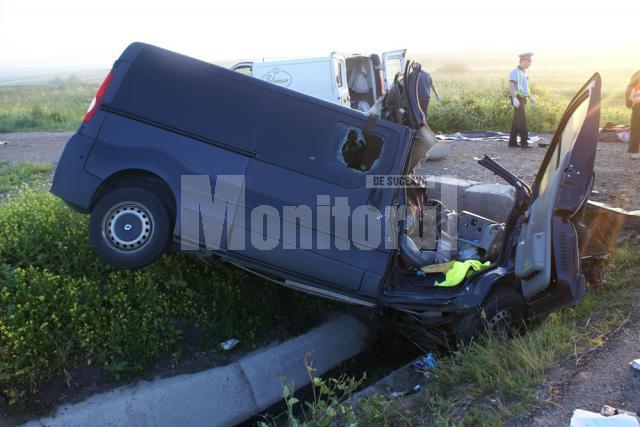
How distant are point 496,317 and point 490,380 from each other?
0.83m

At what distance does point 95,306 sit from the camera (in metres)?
5.16

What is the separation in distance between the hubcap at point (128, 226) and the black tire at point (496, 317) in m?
2.82

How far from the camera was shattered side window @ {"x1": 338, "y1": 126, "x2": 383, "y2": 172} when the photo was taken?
4.76m

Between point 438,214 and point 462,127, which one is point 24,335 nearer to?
point 438,214

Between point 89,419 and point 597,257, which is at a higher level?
point 597,257

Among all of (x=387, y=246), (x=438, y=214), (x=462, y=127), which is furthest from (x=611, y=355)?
(x=462, y=127)

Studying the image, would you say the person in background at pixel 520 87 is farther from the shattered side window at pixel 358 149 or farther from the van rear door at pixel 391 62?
the shattered side window at pixel 358 149

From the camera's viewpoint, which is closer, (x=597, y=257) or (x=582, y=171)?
(x=582, y=171)

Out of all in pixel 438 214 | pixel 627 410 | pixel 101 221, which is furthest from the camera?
pixel 438 214

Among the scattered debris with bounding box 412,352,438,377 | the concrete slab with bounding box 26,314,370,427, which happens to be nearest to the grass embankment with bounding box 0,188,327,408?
the concrete slab with bounding box 26,314,370,427

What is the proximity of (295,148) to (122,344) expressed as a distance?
2382mm

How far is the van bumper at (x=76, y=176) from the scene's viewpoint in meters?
4.80

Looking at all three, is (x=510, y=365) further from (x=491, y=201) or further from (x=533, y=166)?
(x=533, y=166)

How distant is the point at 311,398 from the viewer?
5598mm
